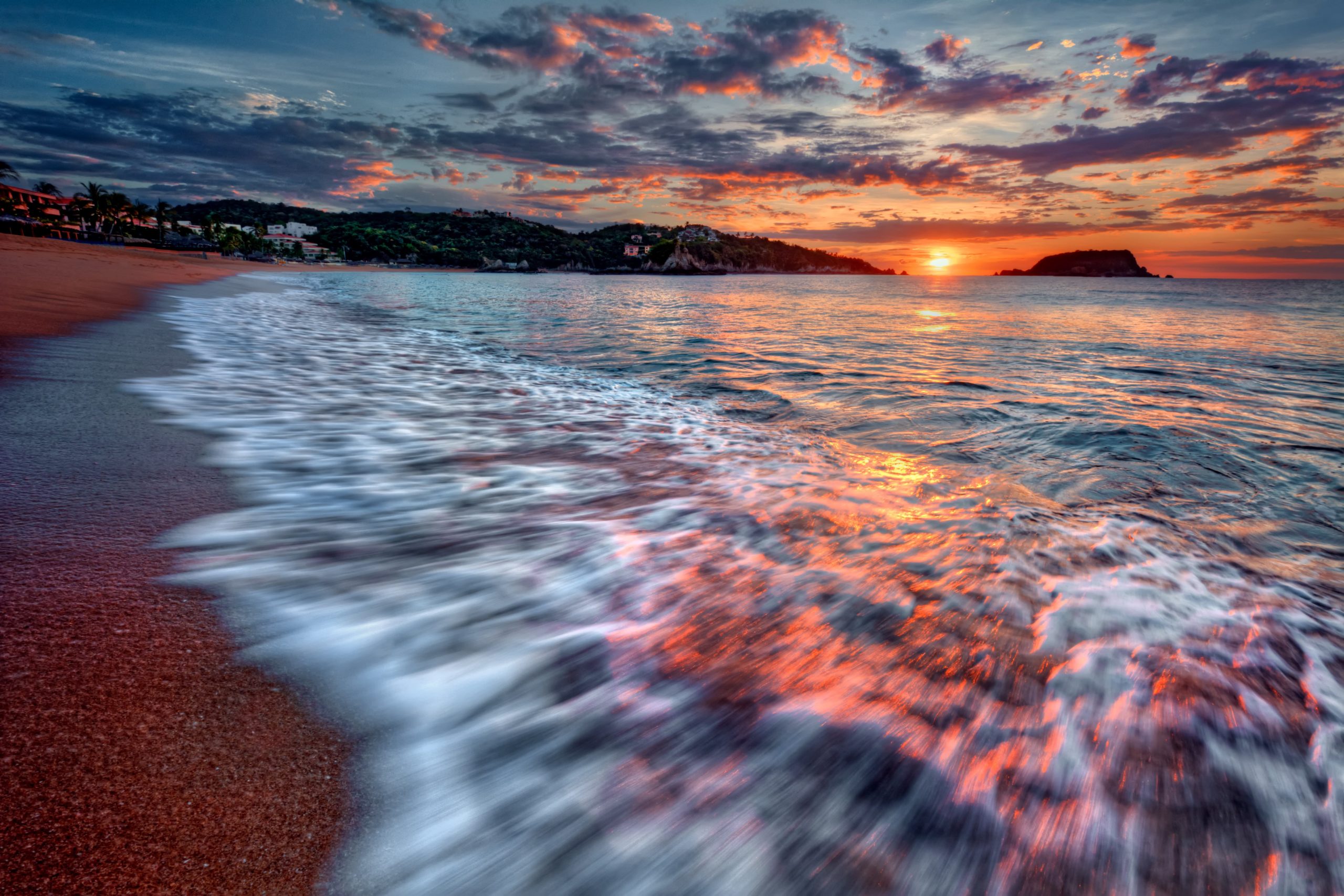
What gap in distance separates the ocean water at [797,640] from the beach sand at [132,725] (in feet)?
0.44

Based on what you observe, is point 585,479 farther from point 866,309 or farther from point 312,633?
point 866,309

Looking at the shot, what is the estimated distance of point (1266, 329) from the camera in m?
20.8

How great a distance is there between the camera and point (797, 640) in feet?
7.83

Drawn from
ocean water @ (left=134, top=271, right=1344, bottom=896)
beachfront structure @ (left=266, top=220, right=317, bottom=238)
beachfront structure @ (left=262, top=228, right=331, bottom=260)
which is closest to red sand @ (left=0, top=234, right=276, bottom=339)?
ocean water @ (left=134, top=271, right=1344, bottom=896)

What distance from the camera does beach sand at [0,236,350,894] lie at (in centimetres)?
123

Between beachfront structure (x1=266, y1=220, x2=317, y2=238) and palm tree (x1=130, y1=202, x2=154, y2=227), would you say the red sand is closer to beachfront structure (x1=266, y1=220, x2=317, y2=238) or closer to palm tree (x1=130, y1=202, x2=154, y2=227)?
palm tree (x1=130, y1=202, x2=154, y2=227)

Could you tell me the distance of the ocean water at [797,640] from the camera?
1519 millimetres

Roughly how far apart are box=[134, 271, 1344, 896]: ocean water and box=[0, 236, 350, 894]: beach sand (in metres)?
0.14

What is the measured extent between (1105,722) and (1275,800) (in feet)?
1.39

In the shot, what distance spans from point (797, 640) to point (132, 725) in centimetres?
220

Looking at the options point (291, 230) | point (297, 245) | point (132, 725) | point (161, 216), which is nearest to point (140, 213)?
point (161, 216)

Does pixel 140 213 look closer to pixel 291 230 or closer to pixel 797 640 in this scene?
pixel 291 230

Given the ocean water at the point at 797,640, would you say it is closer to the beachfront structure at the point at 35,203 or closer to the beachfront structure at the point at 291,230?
the beachfront structure at the point at 35,203

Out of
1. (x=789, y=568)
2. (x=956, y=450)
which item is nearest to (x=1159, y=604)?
(x=789, y=568)
